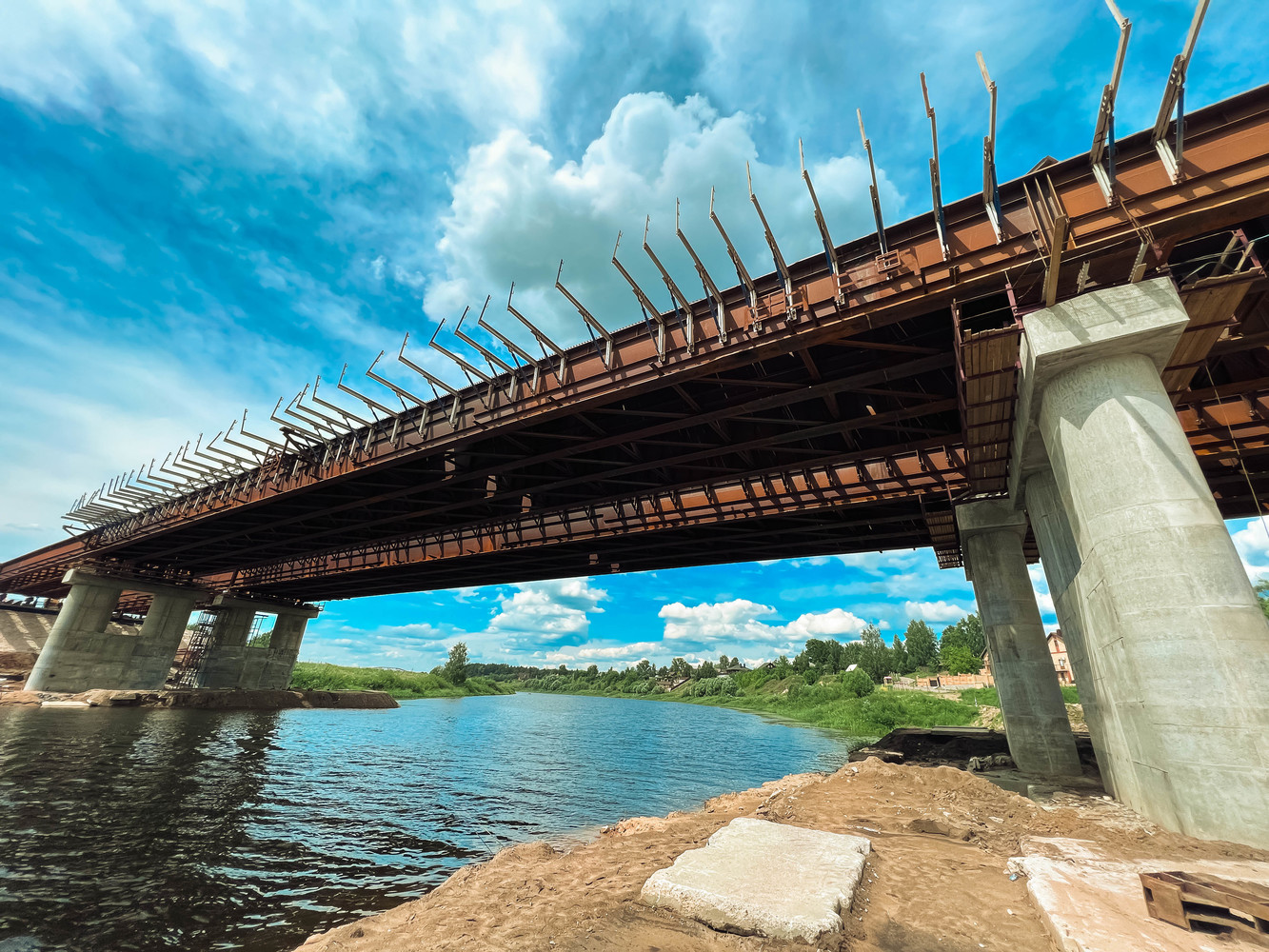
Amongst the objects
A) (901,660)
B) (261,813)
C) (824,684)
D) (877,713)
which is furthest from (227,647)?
(901,660)

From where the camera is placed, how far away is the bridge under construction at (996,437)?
290 inches

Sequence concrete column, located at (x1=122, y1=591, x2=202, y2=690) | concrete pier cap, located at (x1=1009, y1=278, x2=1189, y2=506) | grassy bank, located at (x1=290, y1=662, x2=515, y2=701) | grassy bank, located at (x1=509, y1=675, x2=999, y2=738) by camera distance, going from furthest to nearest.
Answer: grassy bank, located at (x1=290, y1=662, x2=515, y2=701)
grassy bank, located at (x1=509, y1=675, x2=999, y2=738)
concrete column, located at (x1=122, y1=591, x2=202, y2=690)
concrete pier cap, located at (x1=1009, y1=278, x2=1189, y2=506)

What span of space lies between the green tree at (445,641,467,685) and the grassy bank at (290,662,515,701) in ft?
8.56

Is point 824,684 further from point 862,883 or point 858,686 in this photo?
point 862,883

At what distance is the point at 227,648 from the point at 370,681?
3611 centimetres

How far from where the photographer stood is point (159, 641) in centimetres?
4331

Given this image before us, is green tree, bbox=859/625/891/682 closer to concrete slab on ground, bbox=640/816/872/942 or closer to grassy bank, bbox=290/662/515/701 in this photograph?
grassy bank, bbox=290/662/515/701

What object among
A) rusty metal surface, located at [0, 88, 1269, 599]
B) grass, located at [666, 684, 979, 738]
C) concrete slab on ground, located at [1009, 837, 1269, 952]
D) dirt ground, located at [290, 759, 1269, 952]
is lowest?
dirt ground, located at [290, 759, 1269, 952]

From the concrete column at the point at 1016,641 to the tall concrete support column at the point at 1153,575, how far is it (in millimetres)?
6682

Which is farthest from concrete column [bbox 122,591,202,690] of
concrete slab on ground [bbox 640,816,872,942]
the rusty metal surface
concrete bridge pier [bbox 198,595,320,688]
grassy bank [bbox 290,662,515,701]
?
concrete slab on ground [bbox 640,816,872,942]

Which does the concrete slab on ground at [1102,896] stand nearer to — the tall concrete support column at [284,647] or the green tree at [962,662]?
the tall concrete support column at [284,647]

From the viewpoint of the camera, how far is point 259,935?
6.69 m

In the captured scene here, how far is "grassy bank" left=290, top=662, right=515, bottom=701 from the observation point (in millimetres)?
77188

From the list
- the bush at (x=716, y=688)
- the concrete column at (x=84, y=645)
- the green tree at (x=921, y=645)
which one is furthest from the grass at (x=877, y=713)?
the green tree at (x=921, y=645)
